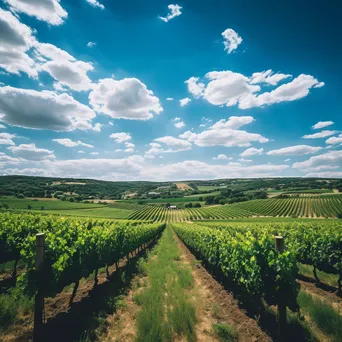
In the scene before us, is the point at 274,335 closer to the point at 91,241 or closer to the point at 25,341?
the point at 25,341

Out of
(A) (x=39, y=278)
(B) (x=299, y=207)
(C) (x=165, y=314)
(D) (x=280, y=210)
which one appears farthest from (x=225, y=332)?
(B) (x=299, y=207)

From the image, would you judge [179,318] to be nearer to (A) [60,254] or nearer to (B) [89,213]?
(A) [60,254]

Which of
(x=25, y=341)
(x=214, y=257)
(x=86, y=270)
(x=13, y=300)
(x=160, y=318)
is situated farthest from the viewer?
(x=214, y=257)

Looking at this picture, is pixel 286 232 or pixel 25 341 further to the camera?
pixel 286 232

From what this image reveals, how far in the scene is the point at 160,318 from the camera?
5406 mm

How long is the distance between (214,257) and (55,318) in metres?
7.65

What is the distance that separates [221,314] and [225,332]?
48.1 inches

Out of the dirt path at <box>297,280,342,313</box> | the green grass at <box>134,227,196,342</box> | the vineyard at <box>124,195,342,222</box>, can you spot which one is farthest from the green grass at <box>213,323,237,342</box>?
the vineyard at <box>124,195,342,222</box>

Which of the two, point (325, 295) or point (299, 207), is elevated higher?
point (325, 295)

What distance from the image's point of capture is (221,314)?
6.17m

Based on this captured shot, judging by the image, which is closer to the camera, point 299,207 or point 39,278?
point 39,278

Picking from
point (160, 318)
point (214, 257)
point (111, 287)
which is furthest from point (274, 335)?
point (111, 287)

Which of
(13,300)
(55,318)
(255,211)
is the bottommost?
(255,211)

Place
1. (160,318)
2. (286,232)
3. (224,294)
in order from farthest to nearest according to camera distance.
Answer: (286,232) → (224,294) → (160,318)
